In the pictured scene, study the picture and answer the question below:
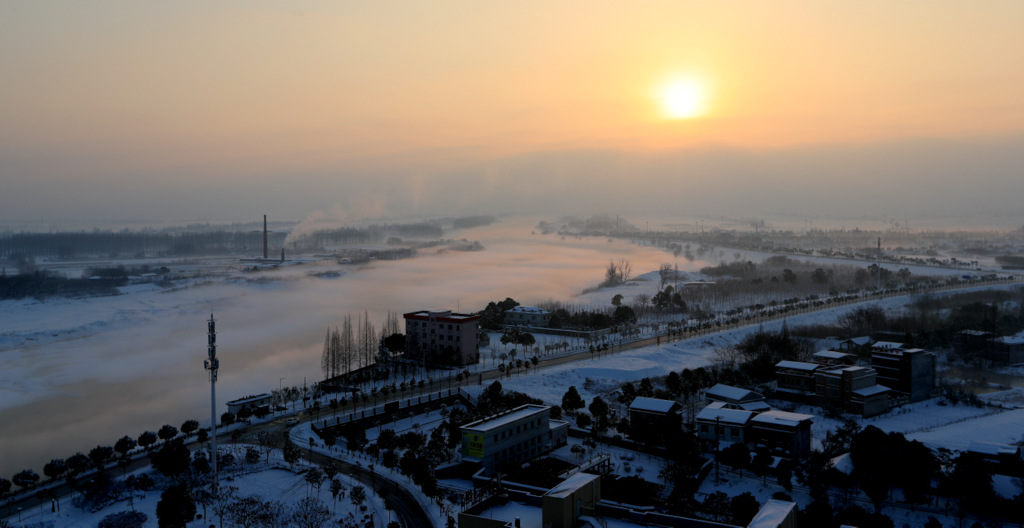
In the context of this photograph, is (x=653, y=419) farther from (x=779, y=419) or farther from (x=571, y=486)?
(x=571, y=486)

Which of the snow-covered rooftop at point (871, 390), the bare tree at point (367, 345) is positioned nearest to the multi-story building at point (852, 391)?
the snow-covered rooftop at point (871, 390)

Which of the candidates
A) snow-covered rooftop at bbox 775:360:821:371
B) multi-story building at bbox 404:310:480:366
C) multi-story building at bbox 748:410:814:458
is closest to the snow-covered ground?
multi-story building at bbox 748:410:814:458

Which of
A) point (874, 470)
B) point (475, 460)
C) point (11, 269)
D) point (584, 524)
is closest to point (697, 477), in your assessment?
point (874, 470)

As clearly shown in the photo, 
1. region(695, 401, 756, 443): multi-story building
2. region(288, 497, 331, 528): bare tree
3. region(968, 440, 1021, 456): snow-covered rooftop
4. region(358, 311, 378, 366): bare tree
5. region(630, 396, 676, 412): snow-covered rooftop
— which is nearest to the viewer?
region(288, 497, 331, 528): bare tree

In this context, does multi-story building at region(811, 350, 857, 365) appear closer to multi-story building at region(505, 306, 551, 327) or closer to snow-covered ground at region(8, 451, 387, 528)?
multi-story building at region(505, 306, 551, 327)

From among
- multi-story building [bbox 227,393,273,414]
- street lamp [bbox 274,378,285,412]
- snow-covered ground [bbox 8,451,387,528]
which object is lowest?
snow-covered ground [bbox 8,451,387,528]
